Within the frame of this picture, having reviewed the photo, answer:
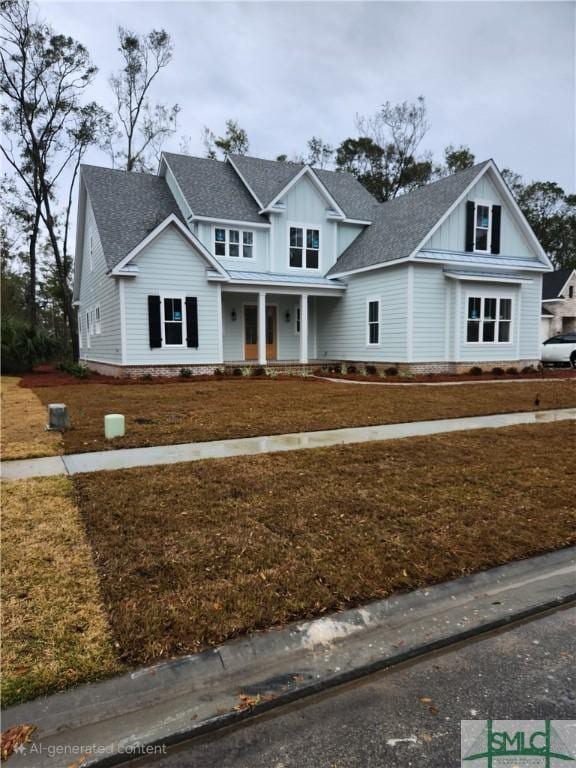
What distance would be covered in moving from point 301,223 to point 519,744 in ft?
62.0

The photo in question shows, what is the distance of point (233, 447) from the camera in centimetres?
603

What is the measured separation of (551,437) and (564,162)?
35179mm

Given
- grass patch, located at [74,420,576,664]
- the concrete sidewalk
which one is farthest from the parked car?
grass patch, located at [74,420,576,664]

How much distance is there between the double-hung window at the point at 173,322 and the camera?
15.4 metres

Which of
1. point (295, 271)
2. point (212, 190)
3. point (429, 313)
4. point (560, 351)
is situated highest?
point (212, 190)

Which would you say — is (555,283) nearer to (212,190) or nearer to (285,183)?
(285,183)

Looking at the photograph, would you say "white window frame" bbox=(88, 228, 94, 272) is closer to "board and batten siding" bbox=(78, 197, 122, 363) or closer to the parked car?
"board and batten siding" bbox=(78, 197, 122, 363)

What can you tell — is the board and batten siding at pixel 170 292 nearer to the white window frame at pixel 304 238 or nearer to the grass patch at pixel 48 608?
the white window frame at pixel 304 238

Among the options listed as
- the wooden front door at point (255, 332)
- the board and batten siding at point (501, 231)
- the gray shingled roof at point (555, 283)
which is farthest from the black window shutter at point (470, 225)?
the gray shingled roof at point (555, 283)

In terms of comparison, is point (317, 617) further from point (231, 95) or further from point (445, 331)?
point (231, 95)

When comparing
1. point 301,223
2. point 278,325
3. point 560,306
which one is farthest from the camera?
point 560,306

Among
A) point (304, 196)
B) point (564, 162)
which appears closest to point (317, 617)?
point (304, 196)

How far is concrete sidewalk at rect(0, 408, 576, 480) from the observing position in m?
5.11

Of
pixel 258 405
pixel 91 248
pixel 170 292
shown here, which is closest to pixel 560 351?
pixel 170 292
